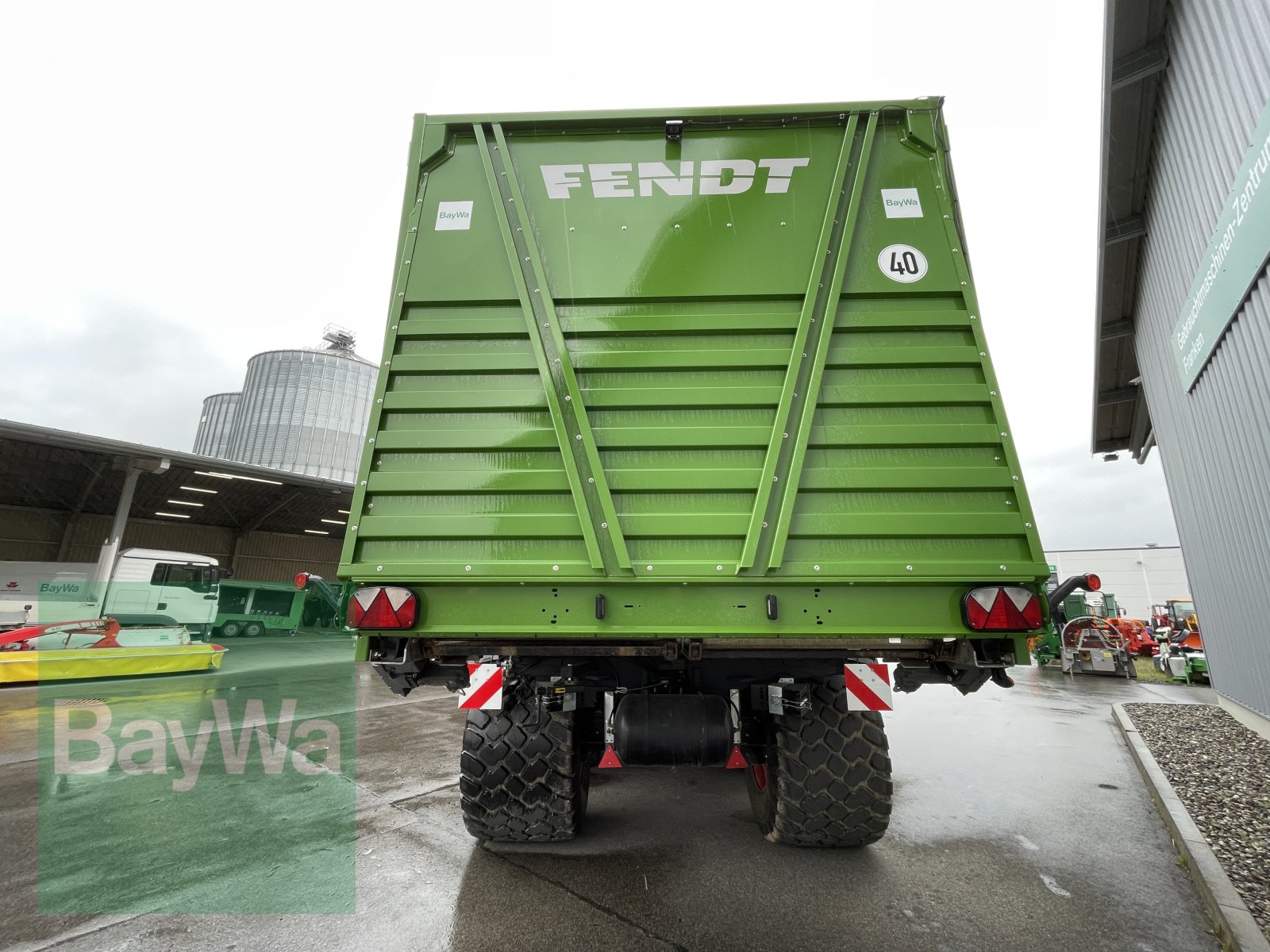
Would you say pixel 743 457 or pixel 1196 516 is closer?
pixel 743 457

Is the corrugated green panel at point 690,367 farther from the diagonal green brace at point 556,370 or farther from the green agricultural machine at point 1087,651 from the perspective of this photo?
the green agricultural machine at point 1087,651

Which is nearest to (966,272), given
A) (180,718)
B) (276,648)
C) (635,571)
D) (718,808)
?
(635,571)

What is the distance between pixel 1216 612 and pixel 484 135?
27.2 feet

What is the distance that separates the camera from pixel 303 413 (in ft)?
112

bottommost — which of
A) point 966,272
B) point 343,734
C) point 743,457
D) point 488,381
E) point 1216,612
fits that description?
point 343,734

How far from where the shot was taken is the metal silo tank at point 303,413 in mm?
33844

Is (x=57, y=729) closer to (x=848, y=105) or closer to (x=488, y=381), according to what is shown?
(x=488, y=381)

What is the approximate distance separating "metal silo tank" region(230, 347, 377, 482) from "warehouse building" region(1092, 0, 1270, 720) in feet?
116

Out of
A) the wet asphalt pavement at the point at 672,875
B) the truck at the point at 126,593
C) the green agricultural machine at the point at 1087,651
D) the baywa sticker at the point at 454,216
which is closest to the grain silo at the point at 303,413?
the truck at the point at 126,593

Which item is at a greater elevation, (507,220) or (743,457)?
(507,220)

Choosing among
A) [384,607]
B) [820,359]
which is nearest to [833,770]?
[820,359]

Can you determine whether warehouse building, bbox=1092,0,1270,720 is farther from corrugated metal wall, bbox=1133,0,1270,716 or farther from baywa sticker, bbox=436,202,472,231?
baywa sticker, bbox=436,202,472,231

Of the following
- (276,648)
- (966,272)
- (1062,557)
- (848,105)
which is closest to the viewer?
(966,272)

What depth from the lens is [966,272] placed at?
2.40 m
